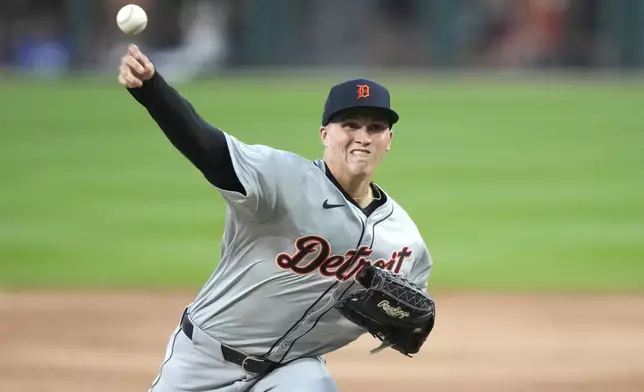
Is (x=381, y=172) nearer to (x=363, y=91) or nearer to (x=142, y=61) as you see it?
(x=363, y=91)

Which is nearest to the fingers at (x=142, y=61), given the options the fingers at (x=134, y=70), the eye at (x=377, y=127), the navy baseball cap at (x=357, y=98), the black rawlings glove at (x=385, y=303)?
the fingers at (x=134, y=70)

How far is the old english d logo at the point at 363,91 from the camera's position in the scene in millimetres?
4078

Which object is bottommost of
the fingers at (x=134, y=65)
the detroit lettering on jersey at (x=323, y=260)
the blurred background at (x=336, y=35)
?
the detroit lettering on jersey at (x=323, y=260)

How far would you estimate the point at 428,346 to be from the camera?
7332 millimetres

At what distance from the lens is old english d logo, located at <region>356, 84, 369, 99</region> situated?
4.08 metres

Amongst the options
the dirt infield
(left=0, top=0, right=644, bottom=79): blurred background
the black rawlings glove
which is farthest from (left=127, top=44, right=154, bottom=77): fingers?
(left=0, top=0, right=644, bottom=79): blurred background

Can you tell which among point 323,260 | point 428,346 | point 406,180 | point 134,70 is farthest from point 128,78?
point 406,180

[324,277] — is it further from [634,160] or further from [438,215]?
[634,160]

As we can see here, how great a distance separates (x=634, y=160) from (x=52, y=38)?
40.8ft

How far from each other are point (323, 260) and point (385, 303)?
0.28 meters

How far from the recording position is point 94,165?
48.8 feet

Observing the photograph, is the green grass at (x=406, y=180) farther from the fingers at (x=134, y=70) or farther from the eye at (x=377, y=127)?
the fingers at (x=134, y=70)

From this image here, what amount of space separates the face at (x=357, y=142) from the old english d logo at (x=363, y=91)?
65mm

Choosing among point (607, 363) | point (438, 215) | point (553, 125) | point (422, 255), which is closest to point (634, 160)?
point (553, 125)
